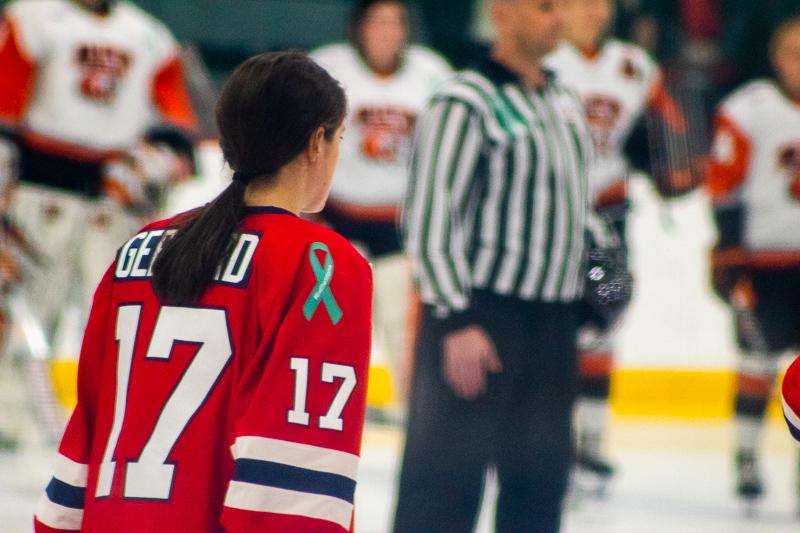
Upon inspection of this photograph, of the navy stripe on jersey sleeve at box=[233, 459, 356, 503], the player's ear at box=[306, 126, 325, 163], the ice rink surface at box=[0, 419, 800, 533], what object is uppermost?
the player's ear at box=[306, 126, 325, 163]

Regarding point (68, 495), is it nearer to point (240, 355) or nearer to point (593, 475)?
point (240, 355)

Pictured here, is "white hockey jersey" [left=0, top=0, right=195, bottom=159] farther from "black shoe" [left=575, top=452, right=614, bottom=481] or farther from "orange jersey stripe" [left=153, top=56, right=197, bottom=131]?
"black shoe" [left=575, top=452, right=614, bottom=481]

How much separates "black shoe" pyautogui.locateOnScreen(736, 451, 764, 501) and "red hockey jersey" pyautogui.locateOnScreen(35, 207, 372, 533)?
10.2ft

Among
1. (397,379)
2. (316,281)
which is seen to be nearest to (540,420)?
(316,281)

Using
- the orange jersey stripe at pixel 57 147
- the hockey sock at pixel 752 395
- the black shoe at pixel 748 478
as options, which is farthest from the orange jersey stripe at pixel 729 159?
the orange jersey stripe at pixel 57 147

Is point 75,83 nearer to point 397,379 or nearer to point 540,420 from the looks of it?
point 397,379

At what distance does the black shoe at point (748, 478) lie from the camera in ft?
14.0

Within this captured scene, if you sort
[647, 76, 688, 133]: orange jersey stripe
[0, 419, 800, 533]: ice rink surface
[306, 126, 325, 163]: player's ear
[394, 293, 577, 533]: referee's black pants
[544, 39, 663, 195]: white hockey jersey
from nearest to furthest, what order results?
[306, 126, 325, 163]: player's ear < [394, 293, 577, 533]: referee's black pants < [0, 419, 800, 533]: ice rink surface < [647, 76, 688, 133]: orange jersey stripe < [544, 39, 663, 195]: white hockey jersey

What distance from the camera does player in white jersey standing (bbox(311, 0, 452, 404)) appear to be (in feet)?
16.1

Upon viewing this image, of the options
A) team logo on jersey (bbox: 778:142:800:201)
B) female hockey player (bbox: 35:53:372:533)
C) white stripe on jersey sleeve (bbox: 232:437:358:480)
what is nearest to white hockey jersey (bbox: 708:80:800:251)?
team logo on jersey (bbox: 778:142:800:201)

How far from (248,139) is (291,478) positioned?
1.13 ft

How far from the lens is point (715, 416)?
6488 millimetres

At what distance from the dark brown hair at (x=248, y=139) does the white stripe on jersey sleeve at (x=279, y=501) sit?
194mm

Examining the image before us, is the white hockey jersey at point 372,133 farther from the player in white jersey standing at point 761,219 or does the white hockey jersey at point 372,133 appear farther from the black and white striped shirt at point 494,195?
the black and white striped shirt at point 494,195
